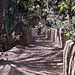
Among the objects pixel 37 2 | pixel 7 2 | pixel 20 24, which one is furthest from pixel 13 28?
pixel 37 2

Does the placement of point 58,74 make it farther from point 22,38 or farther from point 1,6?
point 22,38

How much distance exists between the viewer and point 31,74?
387cm

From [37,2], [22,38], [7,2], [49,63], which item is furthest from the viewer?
[7,2]

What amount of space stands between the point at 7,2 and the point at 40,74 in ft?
27.5

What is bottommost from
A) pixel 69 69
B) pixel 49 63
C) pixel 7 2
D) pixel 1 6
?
pixel 49 63

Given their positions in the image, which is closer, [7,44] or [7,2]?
[7,44]

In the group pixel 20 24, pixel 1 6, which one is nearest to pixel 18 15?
pixel 20 24

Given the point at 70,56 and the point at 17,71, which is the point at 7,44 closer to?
the point at 17,71

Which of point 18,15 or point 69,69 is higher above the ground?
point 18,15

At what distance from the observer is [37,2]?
626 centimetres

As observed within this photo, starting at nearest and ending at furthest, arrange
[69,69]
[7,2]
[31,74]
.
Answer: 1. [69,69]
2. [31,74]
3. [7,2]

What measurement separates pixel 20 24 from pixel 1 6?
278 inches

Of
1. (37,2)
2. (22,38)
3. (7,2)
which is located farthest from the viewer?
(7,2)

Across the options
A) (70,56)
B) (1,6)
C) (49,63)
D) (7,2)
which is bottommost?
(49,63)
